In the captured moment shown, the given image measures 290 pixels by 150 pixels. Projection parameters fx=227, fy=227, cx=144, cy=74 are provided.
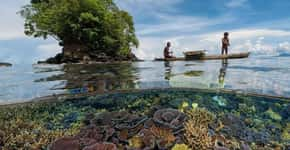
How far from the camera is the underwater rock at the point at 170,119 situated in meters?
3.07

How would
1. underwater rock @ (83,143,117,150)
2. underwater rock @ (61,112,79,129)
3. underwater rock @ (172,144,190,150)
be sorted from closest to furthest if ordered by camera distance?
underwater rock @ (83,143,117,150), underwater rock @ (172,144,190,150), underwater rock @ (61,112,79,129)

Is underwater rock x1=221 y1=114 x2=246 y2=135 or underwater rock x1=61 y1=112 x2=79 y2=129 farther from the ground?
underwater rock x1=221 y1=114 x2=246 y2=135

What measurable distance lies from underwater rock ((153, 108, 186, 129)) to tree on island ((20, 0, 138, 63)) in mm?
27366

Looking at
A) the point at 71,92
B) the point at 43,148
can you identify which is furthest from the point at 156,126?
the point at 71,92

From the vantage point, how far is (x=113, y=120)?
3.54 metres

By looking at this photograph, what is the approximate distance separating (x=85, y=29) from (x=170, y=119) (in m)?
28.2

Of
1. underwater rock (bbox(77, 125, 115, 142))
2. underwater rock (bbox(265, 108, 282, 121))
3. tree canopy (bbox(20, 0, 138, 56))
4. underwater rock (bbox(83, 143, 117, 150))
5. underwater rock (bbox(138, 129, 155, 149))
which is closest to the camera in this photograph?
underwater rock (bbox(83, 143, 117, 150))

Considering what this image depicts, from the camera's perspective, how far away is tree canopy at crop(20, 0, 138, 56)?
30141mm

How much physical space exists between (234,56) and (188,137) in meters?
16.6

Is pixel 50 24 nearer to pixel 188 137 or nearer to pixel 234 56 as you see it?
pixel 234 56

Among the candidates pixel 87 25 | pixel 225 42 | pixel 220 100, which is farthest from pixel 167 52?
pixel 87 25

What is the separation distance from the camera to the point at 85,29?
29406 millimetres

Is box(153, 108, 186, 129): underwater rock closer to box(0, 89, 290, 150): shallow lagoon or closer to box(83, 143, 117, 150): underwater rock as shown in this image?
box(0, 89, 290, 150): shallow lagoon

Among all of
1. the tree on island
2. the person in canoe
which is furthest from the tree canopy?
the person in canoe
